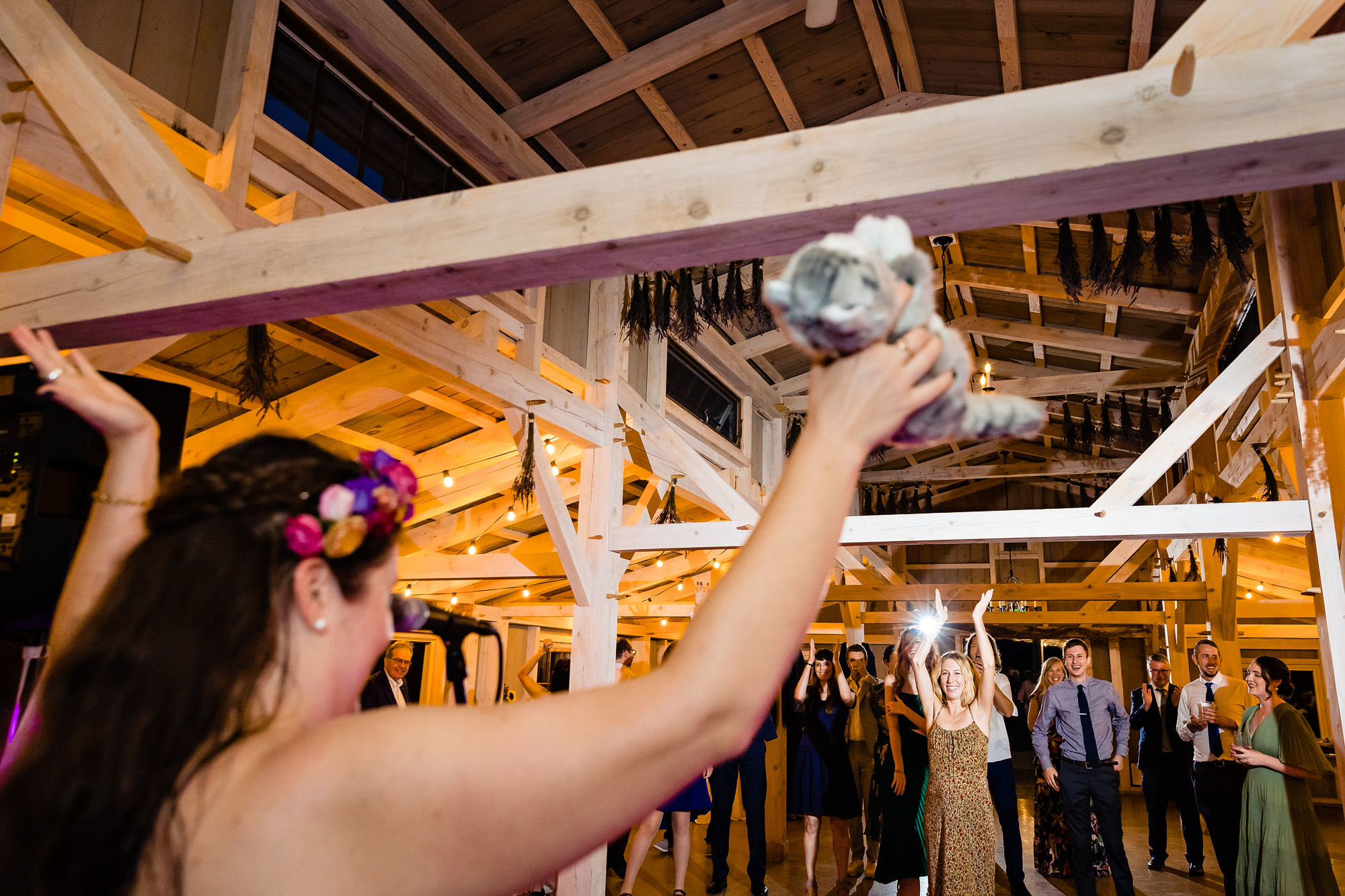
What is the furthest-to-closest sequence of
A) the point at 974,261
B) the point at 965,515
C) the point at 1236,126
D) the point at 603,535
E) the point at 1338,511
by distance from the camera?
the point at 974,261 → the point at 603,535 → the point at 965,515 → the point at 1338,511 → the point at 1236,126

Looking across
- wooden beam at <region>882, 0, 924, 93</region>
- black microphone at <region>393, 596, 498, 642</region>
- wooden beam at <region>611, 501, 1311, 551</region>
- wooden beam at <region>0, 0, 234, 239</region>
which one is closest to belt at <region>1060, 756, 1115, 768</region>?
wooden beam at <region>611, 501, 1311, 551</region>

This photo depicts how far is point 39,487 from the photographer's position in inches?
77.7

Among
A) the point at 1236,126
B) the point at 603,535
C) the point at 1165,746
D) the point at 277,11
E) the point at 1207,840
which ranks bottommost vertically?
the point at 1207,840

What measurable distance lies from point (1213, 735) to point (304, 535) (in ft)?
21.8

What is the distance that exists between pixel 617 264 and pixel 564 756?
1390 mm

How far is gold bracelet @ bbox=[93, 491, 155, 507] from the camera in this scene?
1.10m

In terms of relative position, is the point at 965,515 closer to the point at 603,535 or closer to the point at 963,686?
the point at 963,686

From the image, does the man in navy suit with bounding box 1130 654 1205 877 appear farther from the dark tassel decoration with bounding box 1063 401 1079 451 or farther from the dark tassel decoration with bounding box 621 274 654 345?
the dark tassel decoration with bounding box 621 274 654 345

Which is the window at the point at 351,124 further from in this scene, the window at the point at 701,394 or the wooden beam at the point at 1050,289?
the wooden beam at the point at 1050,289

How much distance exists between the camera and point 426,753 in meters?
0.56

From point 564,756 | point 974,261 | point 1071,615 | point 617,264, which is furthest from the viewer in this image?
point 1071,615

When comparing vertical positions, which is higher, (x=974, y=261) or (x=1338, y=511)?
(x=974, y=261)

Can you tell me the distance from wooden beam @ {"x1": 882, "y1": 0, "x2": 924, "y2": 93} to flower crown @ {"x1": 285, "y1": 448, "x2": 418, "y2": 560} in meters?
4.78

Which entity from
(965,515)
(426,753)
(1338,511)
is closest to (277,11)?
(426,753)
